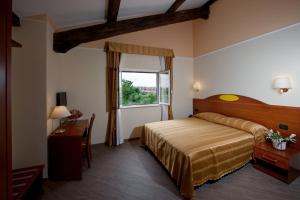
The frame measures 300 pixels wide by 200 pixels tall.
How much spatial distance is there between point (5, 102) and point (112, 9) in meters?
2.60

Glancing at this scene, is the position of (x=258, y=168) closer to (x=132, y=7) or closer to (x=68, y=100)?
(x=132, y=7)

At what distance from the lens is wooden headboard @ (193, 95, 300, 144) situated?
262 cm

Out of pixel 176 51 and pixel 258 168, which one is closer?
pixel 258 168

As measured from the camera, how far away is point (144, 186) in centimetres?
228

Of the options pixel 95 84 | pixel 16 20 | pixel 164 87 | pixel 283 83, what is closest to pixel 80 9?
pixel 16 20

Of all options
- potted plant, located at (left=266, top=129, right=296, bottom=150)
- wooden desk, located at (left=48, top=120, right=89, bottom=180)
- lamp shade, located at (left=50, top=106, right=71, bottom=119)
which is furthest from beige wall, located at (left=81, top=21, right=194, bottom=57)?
potted plant, located at (left=266, top=129, right=296, bottom=150)

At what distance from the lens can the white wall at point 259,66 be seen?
260cm

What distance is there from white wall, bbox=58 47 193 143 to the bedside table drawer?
102 inches

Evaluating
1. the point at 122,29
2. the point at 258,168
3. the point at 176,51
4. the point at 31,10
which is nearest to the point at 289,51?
the point at 258,168

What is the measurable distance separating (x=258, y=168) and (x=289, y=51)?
Answer: 6.62ft

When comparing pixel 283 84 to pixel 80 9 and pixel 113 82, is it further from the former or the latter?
pixel 80 9

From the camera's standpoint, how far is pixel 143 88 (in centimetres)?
458

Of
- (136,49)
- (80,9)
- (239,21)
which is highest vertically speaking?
(239,21)

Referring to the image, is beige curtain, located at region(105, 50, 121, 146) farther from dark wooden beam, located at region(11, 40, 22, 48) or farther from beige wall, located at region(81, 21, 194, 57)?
dark wooden beam, located at region(11, 40, 22, 48)
